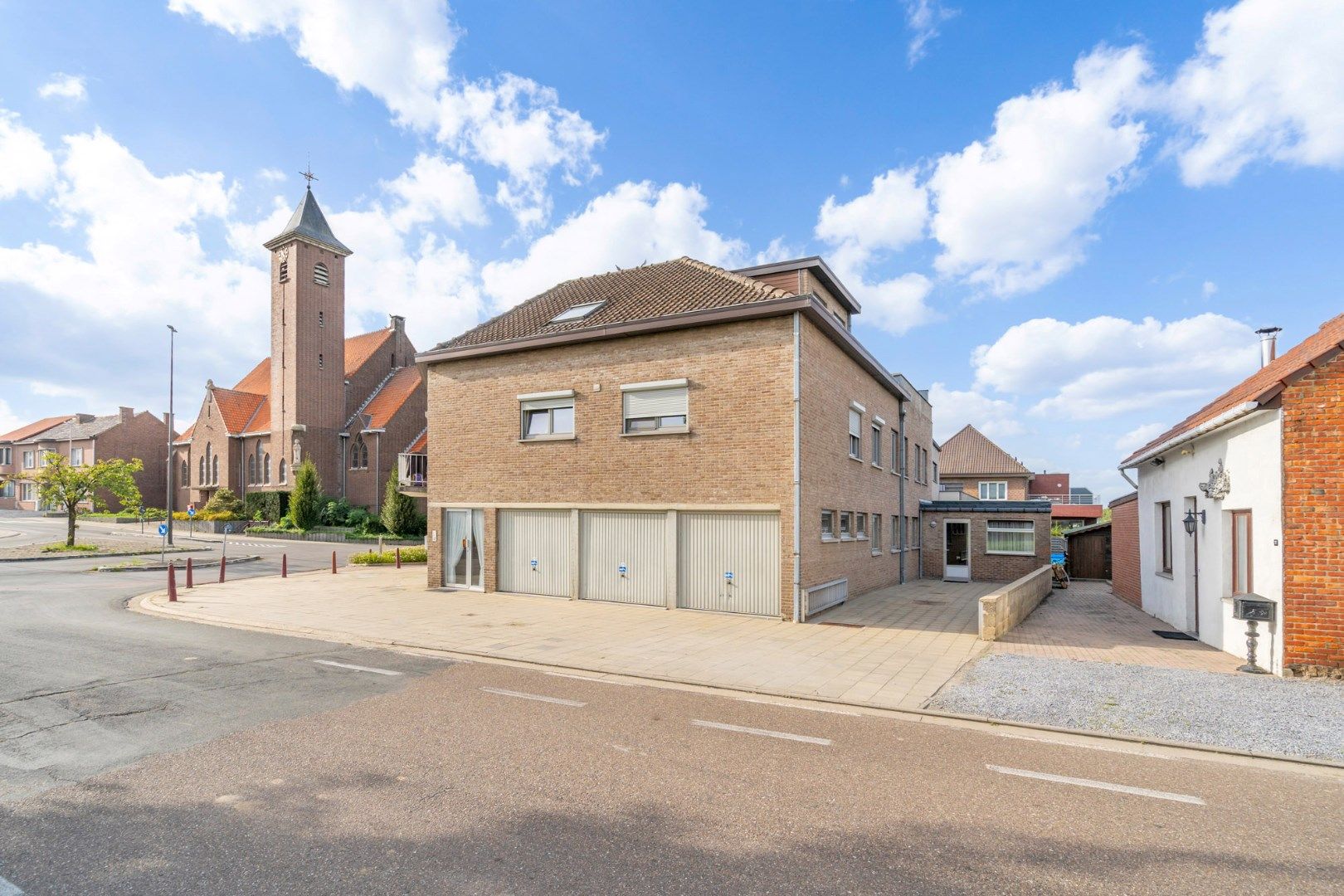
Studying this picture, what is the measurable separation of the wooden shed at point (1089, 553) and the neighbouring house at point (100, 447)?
60.2m

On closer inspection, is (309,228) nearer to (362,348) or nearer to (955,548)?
(362,348)

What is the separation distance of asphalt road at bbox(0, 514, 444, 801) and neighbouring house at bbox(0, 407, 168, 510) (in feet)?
167

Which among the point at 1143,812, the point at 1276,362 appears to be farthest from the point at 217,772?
the point at 1276,362

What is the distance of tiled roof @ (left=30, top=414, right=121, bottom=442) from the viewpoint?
200ft

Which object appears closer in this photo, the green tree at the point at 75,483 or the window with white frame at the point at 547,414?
the window with white frame at the point at 547,414

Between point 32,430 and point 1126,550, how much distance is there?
312 ft

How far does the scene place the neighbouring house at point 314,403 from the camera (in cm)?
4372

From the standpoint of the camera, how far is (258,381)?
54.9 m

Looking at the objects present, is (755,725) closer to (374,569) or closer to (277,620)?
(277,620)

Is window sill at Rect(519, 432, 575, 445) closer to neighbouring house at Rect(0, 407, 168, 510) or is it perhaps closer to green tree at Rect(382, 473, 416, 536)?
green tree at Rect(382, 473, 416, 536)

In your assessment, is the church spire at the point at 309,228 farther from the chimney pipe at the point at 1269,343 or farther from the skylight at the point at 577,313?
the chimney pipe at the point at 1269,343

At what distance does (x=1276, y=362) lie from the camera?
12555 mm

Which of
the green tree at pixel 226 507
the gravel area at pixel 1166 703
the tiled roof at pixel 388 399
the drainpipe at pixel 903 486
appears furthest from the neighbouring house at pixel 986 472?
the green tree at pixel 226 507

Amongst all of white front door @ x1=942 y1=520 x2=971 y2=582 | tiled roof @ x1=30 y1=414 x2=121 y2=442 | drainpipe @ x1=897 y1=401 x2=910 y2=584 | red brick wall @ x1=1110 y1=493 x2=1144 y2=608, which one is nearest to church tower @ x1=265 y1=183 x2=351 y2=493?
tiled roof @ x1=30 y1=414 x2=121 y2=442
